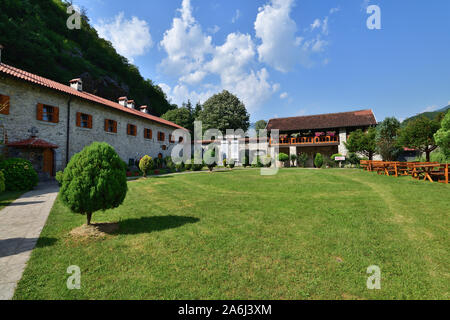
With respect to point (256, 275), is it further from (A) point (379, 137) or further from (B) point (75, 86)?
(A) point (379, 137)

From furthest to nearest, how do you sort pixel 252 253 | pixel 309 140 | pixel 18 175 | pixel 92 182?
pixel 309 140
pixel 18 175
pixel 92 182
pixel 252 253

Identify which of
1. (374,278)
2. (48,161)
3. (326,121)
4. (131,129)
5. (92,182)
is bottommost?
(374,278)

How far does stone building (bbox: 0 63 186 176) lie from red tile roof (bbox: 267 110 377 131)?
71.4ft

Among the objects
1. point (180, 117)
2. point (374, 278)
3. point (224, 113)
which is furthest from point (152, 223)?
point (180, 117)

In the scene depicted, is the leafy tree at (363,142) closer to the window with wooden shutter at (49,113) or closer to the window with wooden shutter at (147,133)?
the window with wooden shutter at (147,133)

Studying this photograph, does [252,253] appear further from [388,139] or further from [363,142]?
[388,139]

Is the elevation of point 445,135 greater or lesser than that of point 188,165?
greater

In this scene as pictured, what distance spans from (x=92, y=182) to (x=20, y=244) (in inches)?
71.0

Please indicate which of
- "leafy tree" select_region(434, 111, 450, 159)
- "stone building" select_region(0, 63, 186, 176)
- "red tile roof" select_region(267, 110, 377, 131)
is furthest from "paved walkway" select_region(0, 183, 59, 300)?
"red tile roof" select_region(267, 110, 377, 131)

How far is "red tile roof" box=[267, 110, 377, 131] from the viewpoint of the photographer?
2644cm

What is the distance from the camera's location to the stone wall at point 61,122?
12.5m

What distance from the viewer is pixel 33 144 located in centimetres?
1253

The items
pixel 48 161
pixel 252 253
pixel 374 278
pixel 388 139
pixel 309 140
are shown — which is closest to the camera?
pixel 374 278

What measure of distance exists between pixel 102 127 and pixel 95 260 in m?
18.1
